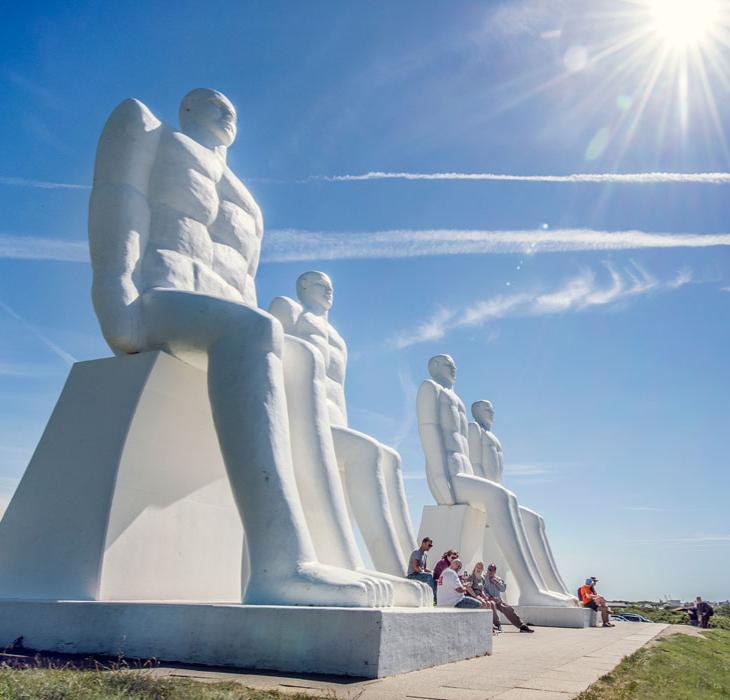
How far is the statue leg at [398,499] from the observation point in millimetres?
10117

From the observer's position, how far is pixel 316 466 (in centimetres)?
625

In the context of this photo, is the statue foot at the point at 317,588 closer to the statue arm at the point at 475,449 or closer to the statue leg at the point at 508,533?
the statue leg at the point at 508,533

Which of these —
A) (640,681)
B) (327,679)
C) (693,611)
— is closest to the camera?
(327,679)

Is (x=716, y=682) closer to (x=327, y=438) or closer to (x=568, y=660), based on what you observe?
(x=568, y=660)

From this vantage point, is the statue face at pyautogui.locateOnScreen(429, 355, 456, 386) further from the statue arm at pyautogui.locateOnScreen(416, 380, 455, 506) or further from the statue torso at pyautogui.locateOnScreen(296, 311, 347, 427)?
the statue torso at pyautogui.locateOnScreen(296, 311, 347, 427)

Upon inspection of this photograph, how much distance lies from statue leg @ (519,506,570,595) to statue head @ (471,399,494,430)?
6.53 ft

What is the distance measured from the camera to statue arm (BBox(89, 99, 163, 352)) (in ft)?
20.5

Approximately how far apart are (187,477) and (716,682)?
490 cm

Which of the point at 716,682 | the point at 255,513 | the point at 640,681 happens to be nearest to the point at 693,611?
the point at 716,682

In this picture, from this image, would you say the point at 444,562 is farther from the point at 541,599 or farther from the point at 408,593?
the point at 541,599

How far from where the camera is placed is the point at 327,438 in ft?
21.3

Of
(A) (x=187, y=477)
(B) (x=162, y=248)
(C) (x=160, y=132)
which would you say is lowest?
(A) (x=187, y=477)

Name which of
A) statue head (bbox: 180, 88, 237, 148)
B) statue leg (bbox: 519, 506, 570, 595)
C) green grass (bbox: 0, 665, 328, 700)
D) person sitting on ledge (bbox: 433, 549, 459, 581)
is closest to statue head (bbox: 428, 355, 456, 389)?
statue leg (bbox: 519, 506, 570, 595)

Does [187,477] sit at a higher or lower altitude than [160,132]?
lower
